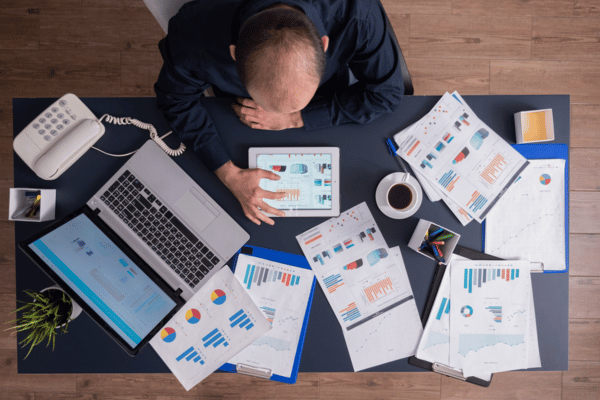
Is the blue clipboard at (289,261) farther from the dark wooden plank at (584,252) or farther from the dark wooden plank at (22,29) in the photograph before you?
the dark wooden plank at (22,29)

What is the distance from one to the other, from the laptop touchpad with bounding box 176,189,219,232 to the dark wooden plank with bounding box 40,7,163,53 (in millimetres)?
1146

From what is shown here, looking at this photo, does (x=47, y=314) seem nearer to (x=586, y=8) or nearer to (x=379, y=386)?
(x=379, y=386)

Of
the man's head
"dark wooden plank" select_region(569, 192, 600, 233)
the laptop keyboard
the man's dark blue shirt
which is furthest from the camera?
"dark wooden plank" select_region(569, 192, 600, 233)

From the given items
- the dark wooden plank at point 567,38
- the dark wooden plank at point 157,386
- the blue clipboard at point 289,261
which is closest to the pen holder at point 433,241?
the blue clipboard at point 289,261

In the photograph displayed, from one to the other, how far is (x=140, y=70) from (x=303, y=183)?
1243 millimetres

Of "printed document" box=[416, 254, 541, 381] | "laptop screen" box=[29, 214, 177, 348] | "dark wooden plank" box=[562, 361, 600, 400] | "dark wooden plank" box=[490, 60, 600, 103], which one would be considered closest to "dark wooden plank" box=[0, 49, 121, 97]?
"laptop screen" box=[29, 214, 177, 348]

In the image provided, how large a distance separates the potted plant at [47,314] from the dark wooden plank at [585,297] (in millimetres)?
2165

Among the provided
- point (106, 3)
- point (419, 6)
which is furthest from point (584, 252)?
point (106, 3)

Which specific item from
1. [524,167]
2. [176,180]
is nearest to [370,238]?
[524,167]

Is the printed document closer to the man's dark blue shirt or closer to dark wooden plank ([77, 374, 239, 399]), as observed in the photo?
the man's dark blue shirt

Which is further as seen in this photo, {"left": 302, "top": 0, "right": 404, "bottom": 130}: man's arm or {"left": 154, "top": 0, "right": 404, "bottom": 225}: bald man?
{"left": 302, "top": 0, "right": 404, "bottom": 130}: man's arm

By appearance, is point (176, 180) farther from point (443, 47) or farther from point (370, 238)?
point (443, 47)

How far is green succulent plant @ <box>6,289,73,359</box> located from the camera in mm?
1041

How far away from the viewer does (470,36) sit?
1859 mm
